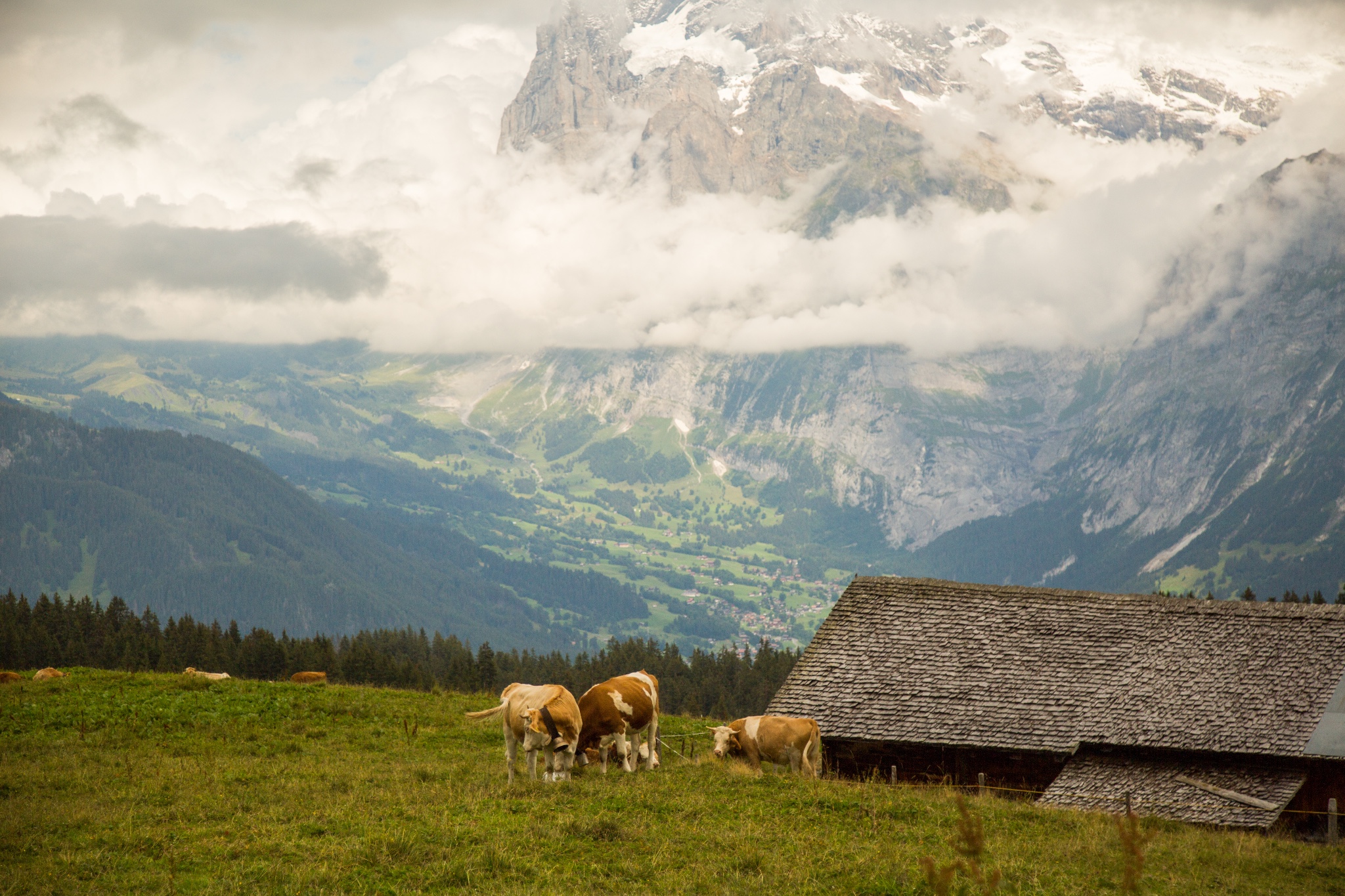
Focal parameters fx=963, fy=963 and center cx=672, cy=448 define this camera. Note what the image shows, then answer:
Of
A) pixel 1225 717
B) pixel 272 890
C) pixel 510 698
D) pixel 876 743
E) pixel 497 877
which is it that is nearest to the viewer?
pixel 272 890

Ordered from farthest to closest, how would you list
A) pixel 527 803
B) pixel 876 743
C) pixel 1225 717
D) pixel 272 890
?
pixel 876 743 < pixel 1225 717 < pixel 527 803 < pixel 272 890

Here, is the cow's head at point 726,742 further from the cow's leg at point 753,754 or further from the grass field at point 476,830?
the grass field at point 476,830

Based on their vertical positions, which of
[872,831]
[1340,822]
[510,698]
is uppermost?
[510,698]

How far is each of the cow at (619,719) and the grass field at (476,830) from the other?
87cm

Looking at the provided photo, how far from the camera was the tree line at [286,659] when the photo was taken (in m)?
91.1

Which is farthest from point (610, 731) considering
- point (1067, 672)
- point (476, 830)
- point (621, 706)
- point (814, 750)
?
point (1067, 672)

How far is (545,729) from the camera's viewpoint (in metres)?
22.6

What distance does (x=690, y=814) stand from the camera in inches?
813

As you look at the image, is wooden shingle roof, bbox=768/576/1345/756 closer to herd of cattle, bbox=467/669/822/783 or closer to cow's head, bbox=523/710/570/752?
herd of cattle, bbox=467/669/822/783

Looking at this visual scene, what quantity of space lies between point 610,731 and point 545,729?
99.4 inches

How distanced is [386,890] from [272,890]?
170 centimetres

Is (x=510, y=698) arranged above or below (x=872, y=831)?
above

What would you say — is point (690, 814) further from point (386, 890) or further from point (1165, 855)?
point (1165, 855)

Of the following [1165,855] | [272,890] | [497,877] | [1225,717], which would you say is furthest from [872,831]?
[1225,717]
